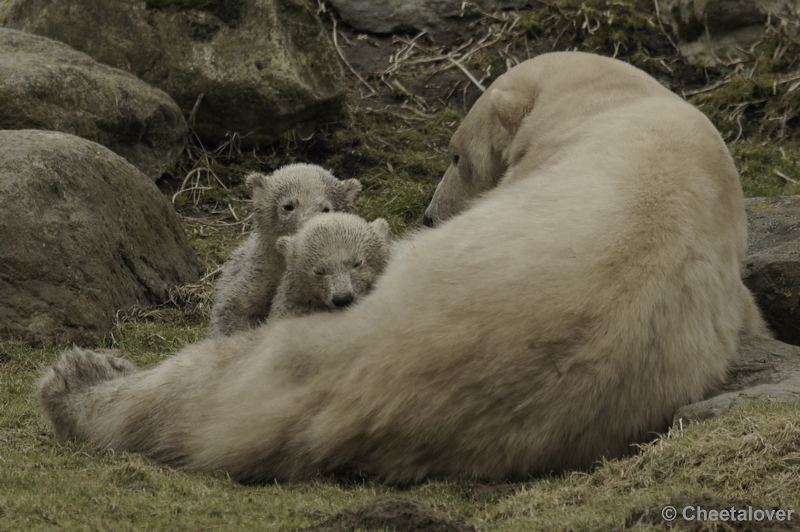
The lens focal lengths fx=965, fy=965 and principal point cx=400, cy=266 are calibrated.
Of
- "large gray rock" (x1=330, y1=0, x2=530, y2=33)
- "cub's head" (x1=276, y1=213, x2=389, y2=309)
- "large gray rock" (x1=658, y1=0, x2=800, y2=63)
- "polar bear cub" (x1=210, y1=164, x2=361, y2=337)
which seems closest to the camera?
"cub's head" (x1=276, y1=213, x2=389, y2=309)

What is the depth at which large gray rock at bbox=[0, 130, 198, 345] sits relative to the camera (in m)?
5.54

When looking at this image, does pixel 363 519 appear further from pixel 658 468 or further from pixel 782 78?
pixel 782 78

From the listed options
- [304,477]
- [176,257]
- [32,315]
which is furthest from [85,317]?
[304,477]

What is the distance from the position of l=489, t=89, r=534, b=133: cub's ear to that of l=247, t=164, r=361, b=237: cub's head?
972 mm

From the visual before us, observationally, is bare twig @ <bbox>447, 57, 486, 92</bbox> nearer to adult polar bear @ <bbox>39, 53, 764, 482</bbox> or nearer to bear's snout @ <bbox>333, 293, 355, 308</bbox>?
adult polar bear @ <bbox>39, 53, 764, 482</bbox>

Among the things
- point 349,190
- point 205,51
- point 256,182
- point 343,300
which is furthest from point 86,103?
point 343,300

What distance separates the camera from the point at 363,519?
268 cm

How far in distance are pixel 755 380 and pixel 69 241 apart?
3.96m

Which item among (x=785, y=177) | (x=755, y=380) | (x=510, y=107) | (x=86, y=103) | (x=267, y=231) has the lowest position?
(x=785, y=177)

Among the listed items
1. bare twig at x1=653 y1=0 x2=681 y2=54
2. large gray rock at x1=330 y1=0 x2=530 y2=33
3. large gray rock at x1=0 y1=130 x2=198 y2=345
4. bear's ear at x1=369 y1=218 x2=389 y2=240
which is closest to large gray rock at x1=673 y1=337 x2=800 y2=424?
Answer: bear's ear at x1=369 y1=218 x2=389 y2=240

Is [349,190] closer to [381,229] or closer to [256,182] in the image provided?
[256,182]

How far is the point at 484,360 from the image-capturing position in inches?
126

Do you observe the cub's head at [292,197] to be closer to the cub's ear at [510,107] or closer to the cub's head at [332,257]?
the cub's head at [332,257]

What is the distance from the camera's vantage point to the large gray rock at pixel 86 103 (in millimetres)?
7141
